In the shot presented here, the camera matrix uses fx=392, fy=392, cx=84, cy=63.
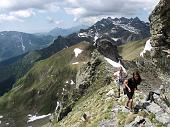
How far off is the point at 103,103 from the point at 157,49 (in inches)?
619

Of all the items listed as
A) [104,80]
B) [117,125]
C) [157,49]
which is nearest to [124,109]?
[117,125]

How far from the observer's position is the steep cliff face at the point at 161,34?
23391mm

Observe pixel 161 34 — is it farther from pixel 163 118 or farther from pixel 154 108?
pixel 154 108

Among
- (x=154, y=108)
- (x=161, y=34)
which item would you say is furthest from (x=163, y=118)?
(x=161, y=34)

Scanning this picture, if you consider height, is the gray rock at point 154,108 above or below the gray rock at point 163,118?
above

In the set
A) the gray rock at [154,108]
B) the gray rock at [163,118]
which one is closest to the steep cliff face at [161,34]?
the gray rock at [163,118]

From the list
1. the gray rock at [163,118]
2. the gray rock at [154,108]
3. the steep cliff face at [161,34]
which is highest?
the steep cliff face at [161,34]

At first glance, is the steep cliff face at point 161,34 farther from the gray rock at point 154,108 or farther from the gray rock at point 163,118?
the gray rock at point 154,108

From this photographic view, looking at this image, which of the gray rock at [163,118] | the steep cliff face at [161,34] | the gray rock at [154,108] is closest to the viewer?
the steep cliff face at [161,34]

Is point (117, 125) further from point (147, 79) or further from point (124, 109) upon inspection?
point (147, 79)

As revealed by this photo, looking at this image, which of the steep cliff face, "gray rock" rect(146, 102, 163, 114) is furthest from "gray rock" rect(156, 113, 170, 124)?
the steep cliff face

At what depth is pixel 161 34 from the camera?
24.1 m

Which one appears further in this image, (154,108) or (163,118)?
(154,108)

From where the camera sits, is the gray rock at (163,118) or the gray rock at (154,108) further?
the gray rock at (154,108)
